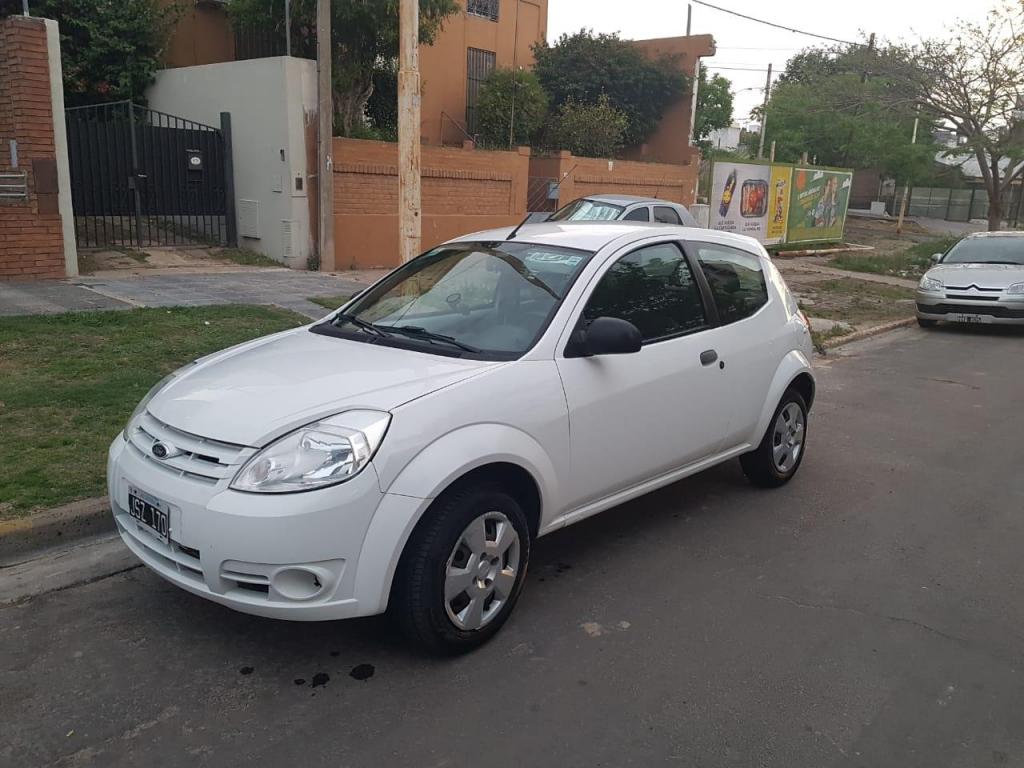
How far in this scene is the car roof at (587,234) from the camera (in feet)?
14.8

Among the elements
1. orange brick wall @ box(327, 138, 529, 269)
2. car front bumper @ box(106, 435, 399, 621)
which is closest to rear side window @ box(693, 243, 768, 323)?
car front bumper @ box(106, 435, 399, 621)

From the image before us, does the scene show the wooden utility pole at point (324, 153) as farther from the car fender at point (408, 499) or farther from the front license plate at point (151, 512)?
the car fender at point (408, 499)

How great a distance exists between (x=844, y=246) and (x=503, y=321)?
80.0 ft

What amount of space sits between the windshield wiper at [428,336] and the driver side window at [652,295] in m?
0.60

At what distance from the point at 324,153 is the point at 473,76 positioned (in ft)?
33.1

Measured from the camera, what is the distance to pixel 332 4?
14.2 meters

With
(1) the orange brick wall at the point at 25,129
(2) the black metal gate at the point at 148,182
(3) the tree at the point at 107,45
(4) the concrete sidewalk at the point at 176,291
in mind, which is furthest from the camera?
(3) the tree at the point at 107,45

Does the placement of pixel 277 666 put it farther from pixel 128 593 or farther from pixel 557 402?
pixel 557 402

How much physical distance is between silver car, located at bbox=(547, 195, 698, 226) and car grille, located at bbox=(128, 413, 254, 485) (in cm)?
918

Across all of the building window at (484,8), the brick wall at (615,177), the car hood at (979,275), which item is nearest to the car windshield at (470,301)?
the car hood at (979,275)

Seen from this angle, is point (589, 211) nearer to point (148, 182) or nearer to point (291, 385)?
point (148, 182)

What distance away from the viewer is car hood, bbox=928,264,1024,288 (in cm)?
1240

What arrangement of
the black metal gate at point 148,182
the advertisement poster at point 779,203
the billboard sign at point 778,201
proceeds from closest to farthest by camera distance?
the black metal gate at point 148,182 < the billboard sign at point 778,201 < the advertisement poster at point 779,203

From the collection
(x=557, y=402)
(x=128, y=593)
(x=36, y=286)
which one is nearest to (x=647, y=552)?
(x=557, y=402)
